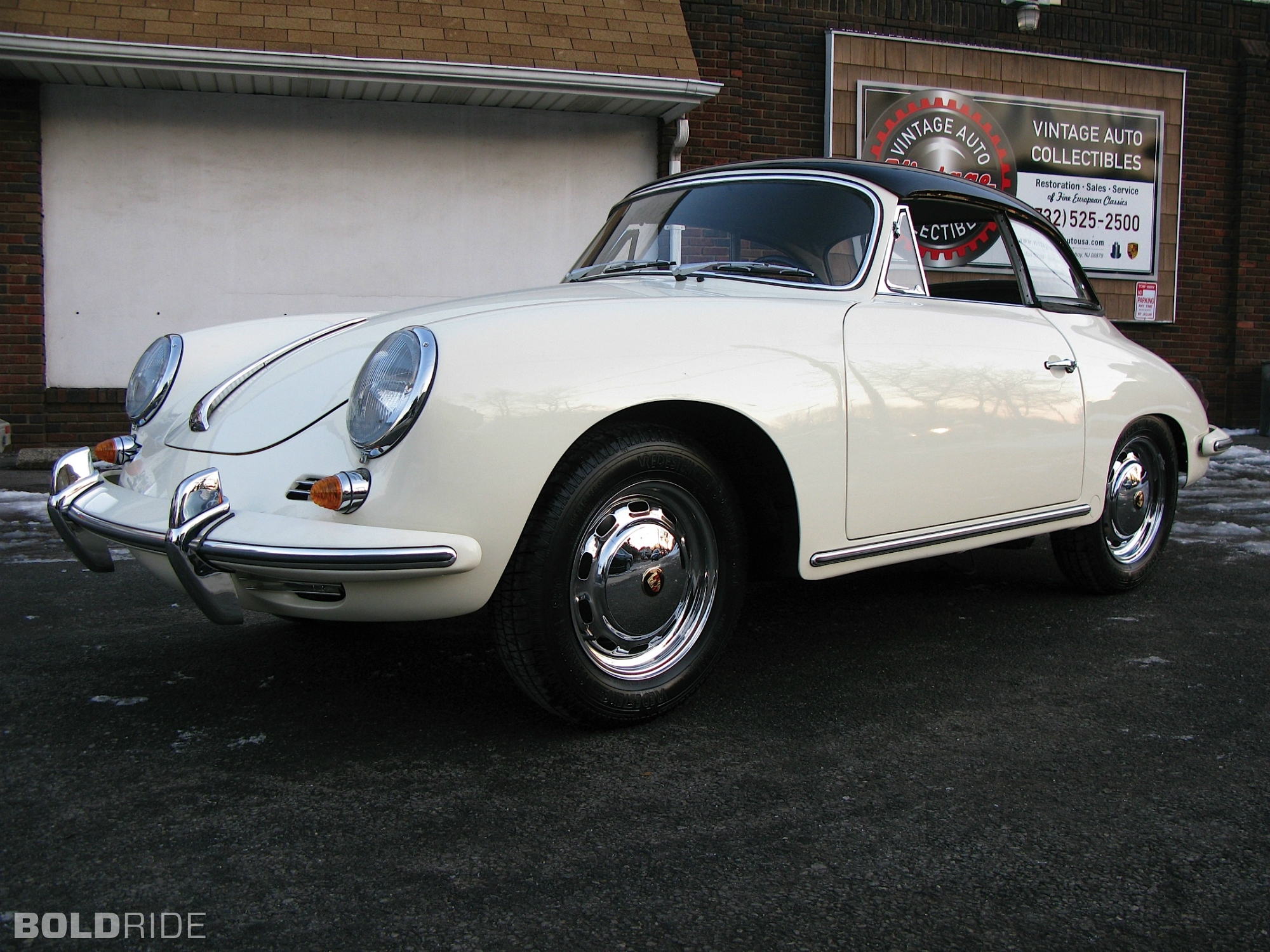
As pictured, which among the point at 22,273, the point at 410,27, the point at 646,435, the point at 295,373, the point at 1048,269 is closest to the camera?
the point at 646,435

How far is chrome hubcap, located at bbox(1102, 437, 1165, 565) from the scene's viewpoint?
4297mm

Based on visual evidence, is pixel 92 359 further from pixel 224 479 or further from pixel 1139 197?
pixel 1139 197

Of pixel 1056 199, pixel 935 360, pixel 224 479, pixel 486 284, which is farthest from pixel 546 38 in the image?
pixel 224 479

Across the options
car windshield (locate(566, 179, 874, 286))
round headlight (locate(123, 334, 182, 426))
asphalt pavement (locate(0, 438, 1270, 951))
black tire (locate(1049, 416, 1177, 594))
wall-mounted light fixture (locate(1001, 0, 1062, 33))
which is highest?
wall-mounted light fixture (locate(1001, 0, 1062, 33))

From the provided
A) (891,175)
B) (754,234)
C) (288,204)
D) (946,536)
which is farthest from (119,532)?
(288,204)

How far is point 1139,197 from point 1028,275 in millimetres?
8563

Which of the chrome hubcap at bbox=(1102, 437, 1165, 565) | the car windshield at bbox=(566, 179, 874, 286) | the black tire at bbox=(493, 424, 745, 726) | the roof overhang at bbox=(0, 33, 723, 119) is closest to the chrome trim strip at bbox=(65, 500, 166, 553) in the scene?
the black tire at bbox=(493, 424, 745, 726)

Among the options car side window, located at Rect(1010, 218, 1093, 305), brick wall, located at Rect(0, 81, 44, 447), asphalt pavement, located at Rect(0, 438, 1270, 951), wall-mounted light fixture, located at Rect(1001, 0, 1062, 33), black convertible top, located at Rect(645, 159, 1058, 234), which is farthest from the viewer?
wall-mounted light fixture, located at Rect(1001, 0, 1062, 33)

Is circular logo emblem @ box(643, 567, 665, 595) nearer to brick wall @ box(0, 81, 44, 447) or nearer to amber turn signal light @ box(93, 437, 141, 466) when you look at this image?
amber turn signal light @ box(93, 437, 141, 466)

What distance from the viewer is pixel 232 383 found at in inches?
120

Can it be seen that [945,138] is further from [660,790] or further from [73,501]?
[660,790]

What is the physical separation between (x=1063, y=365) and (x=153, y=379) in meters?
2.96

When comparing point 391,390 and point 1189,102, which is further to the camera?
point 1189,102

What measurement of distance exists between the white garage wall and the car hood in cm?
585
